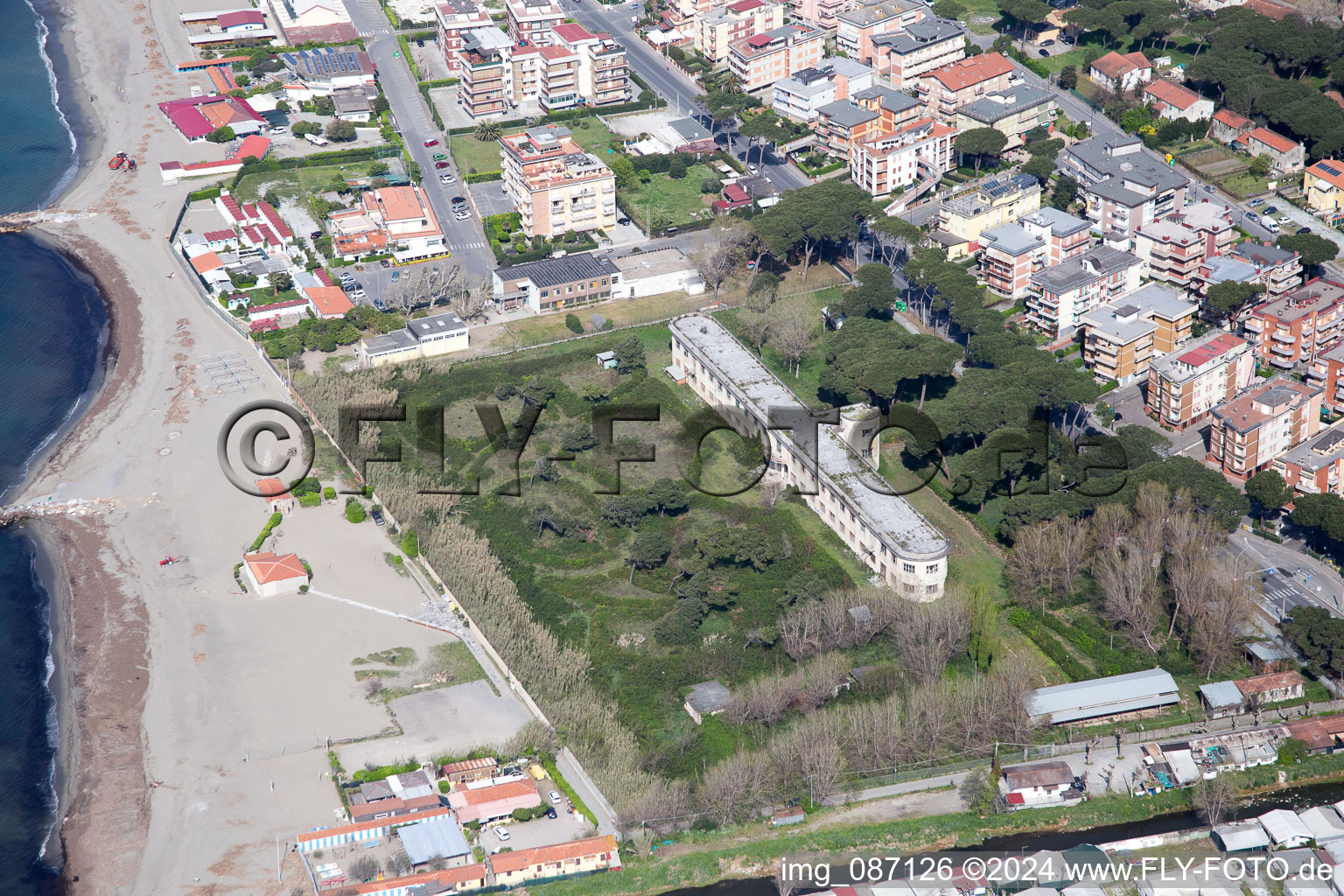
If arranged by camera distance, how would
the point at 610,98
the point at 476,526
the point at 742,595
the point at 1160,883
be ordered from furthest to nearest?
the point at 610,98
the point at 476,526
the point at 742,595
the point at 1160,883

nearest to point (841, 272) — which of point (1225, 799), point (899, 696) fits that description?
point (899, 696)

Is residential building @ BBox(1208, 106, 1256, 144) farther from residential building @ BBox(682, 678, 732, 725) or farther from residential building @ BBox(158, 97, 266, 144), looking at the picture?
residential building @ BBox(158, 97, 266, 144)

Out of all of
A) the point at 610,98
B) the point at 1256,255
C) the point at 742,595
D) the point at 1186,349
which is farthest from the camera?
the point at 610,98

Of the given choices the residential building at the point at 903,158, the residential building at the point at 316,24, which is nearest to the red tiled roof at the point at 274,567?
the residential building at the point at 903,158

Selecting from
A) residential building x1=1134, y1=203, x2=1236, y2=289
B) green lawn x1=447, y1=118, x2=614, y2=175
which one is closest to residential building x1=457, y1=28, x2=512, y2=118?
green lawn x1=447, y1=118, x2=614, y2=175

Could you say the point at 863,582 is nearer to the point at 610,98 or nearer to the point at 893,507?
the point at 893,507

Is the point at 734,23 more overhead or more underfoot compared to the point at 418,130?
more overhead

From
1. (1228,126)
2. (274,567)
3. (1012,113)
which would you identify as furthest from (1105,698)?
(1228,126)

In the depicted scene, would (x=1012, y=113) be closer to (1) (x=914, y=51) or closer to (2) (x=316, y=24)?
(1) (x=914, y=51)
